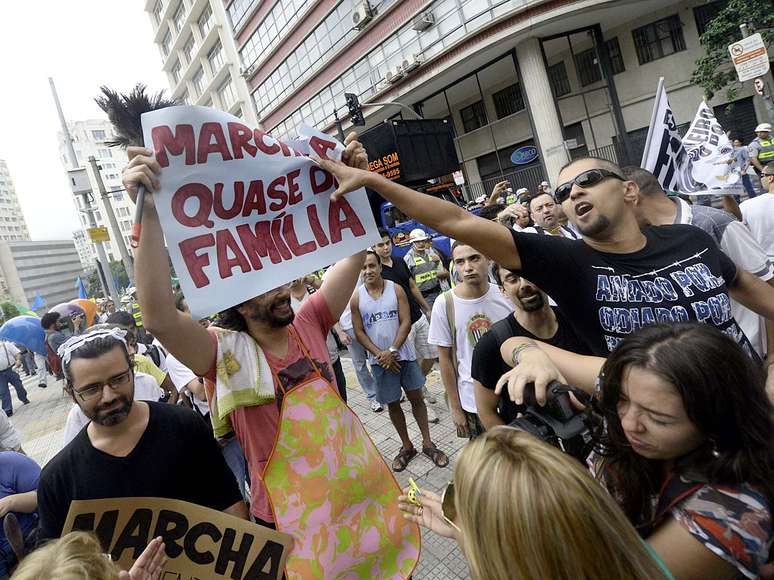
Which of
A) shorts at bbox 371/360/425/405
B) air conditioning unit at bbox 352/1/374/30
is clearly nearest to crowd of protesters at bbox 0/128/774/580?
shorts at bbox 371/360/425/405

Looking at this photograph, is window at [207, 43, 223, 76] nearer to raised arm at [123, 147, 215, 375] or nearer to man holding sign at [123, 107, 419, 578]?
man holding sign at [123, 107, 419, 578]

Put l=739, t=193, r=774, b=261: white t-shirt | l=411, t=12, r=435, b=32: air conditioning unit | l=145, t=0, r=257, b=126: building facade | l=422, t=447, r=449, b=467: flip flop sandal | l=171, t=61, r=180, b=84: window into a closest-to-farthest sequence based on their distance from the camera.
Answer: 1. l=739, t=193, r=774, b=261: white t-shirt
2. l=422, t=447, r=449, b=467: flip flop sandal
3. l=411, t=12, r=435, b=32: air conditioning unit
4. l=145, t=0, r=257, b=126: building facade
5. l=171, t=61, r=180, b=84: window

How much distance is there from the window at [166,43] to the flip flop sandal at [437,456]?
4661 cm

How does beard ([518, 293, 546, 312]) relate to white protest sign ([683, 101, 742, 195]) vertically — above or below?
below

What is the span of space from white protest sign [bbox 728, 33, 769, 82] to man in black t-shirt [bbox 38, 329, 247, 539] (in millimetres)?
9782

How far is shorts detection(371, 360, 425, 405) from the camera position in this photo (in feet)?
13.0

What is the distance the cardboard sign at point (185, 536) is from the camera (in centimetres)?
155

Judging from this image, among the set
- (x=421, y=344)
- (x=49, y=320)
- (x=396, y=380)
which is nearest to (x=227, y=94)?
(x=49, y=320)

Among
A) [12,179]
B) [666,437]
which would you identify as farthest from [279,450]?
[12,179]

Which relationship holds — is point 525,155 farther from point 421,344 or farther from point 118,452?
point 118,452

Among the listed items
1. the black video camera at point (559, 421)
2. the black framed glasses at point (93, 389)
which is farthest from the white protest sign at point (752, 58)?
the black framed glasses at point (93, 389)

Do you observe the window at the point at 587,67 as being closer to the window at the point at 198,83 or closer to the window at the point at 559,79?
the window at the point at 559,79

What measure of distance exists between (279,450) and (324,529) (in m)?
0.34

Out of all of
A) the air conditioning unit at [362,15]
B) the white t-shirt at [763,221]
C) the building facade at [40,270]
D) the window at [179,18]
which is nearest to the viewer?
the white t-shirt at [763,221]
